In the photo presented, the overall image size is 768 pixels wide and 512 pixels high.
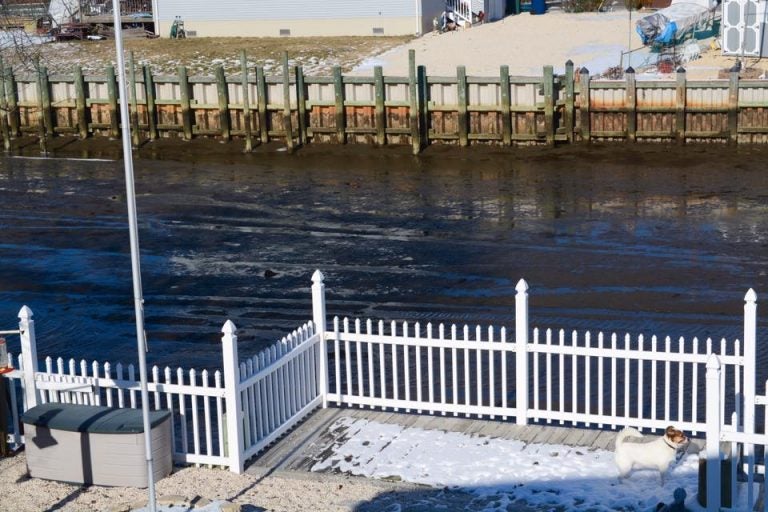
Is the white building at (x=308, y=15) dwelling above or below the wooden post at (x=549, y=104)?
above

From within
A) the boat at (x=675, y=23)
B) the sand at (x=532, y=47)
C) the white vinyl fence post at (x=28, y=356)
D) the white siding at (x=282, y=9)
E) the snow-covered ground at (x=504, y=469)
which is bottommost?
the snow-covered ground at (x=504, y=469)

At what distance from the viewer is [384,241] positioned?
84.3 ft

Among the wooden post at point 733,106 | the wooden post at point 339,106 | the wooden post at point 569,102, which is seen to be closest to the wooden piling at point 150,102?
the wooden post at point 339,106

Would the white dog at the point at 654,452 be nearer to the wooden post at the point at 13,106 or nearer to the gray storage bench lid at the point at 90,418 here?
the gray storage bench lid at the point at 90,418

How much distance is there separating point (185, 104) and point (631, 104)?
12.9 m

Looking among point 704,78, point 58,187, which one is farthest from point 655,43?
point 58,187

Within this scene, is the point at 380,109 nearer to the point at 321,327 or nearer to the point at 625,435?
the point at 321,327

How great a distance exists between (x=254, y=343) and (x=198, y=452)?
6414mm

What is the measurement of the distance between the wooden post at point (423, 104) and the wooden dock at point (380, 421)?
2148 centimetres

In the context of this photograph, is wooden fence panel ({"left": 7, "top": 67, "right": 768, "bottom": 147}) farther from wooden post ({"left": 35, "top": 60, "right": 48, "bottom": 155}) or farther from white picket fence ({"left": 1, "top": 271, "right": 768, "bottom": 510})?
white picket fence ({"left": 1, "top": 271, "right": 768, "bottom": 510})

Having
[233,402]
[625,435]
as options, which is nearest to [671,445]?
[625,435]

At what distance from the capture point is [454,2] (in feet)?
172

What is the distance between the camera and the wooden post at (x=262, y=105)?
118ft

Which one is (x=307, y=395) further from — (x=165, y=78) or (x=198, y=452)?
(x=165, y=78)
